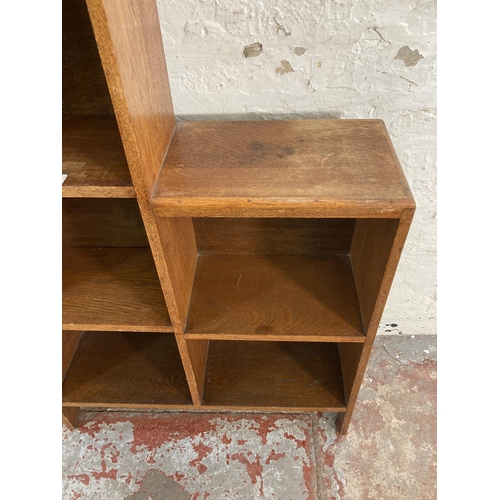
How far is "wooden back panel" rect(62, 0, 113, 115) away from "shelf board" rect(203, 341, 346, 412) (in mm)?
1020

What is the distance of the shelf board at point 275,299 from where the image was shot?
49.1 inches

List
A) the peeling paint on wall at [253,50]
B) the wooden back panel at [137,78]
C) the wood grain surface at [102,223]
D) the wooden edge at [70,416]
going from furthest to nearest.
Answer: the wooden edge at [70,416] → the wood grain surface at [102,223] → the peeling paint on wall at [253,50] → the wooden back panel at [137,78]

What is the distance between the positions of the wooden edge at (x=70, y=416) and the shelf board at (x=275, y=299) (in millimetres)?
767

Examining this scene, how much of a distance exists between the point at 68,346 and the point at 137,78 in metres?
1.18

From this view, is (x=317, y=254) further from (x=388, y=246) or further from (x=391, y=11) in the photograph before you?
(x=391, y=11)

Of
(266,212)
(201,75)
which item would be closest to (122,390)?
(266,212)

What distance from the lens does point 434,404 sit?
5.83 feet

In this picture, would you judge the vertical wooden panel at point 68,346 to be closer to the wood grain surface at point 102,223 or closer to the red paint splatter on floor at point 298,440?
the wood grain surface at point 102,223

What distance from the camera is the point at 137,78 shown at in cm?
86

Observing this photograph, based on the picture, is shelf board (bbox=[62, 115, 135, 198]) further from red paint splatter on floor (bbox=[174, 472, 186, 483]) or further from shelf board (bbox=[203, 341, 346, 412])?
red paint splatter on floor (bbox=[174, 472, 186, 483])

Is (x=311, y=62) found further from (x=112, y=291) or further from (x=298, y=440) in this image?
(x=298, y=440)

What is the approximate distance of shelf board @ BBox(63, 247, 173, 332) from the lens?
1220 millimetres

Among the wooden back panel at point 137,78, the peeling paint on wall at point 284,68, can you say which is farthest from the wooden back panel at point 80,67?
the peeling paint on wall at point 284,68

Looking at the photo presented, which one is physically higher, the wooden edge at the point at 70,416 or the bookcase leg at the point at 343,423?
the bookcase leg at the point at 343,423
